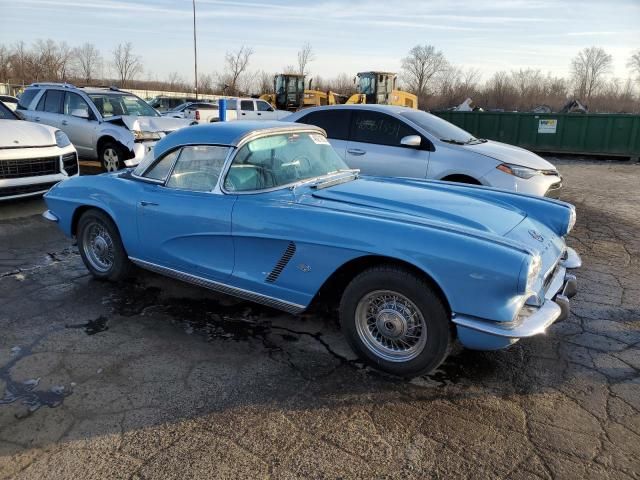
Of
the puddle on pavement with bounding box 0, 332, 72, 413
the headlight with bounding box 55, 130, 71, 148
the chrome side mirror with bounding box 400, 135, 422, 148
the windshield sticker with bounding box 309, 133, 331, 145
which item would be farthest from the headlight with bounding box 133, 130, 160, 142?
the puddle on pavement with bounding box 0, 332, 72, 413

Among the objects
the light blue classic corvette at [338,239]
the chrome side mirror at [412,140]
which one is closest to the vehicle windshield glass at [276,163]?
the light blue classic corvette at [338,239]

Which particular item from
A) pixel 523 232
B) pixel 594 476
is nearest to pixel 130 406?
pixel 594 476

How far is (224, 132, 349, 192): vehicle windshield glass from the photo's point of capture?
12.5ft

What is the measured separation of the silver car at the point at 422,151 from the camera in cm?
639

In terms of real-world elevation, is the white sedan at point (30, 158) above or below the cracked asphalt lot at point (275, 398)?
above

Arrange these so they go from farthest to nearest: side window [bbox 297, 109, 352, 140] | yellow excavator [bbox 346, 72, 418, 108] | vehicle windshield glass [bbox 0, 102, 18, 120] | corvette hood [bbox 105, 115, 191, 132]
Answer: yellow excavator [bbox 346, 72, 418, 108], corvette hood [bbox 105, 115, 191, 132], vehicle windshield glass [bbox 0, 102, 18, 120], side window [bbox 297, 109, 352, 140]

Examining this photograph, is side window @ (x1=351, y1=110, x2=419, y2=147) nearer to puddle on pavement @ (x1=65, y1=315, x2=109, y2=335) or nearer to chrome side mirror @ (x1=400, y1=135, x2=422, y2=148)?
chrome side mirror @ (x1=400, y1=135, x2=422, y2=148)

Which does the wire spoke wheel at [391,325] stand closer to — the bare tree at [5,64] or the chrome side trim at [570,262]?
the chrome side trim at [570,262]

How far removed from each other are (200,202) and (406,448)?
2307 millimetres

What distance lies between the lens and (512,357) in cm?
353

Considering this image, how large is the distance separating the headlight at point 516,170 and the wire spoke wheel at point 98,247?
184 inches

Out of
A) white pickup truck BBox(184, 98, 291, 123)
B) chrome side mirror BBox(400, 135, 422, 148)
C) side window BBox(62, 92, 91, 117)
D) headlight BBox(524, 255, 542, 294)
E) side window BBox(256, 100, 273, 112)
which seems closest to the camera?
headlight BBox(524, 255, 542, 294)

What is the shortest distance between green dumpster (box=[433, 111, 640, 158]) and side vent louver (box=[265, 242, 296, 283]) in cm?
1753

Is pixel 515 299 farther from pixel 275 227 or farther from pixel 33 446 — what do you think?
pixel 33 446
